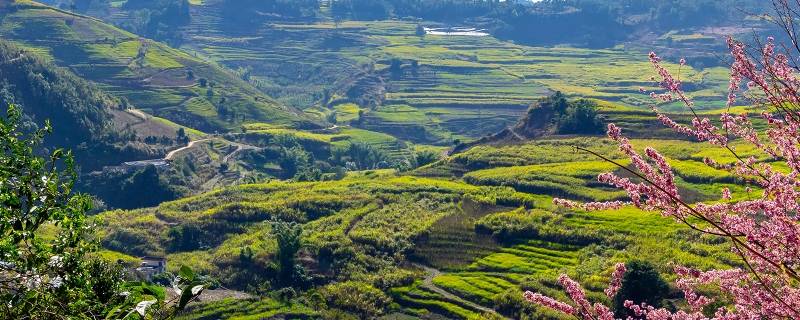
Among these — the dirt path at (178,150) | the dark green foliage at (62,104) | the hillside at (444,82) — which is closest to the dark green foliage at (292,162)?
the dirt path at (178,150)

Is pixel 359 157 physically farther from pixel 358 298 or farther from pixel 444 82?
pixel 358 298

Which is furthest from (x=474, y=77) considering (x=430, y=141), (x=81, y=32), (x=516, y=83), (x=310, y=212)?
(x=310, y=212)

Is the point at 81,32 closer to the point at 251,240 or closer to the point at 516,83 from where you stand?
the point at 516,83

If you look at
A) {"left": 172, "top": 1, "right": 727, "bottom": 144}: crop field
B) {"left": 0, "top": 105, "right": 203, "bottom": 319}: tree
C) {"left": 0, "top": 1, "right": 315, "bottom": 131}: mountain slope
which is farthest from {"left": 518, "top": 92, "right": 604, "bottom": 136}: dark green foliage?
{"left": 0, "top": 105, "right": 203, "bottom": 319}: tree

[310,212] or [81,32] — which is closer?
[310,212]

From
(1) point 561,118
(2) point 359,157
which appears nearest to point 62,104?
(2) point 359,157

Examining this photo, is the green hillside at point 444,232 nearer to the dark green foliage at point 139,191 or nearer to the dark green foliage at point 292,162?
the dark green foliage at point 139,191

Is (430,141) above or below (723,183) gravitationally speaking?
below

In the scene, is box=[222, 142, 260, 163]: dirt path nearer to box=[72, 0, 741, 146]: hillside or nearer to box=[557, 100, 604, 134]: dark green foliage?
box=[72, 0, 741, 146]: hillside
